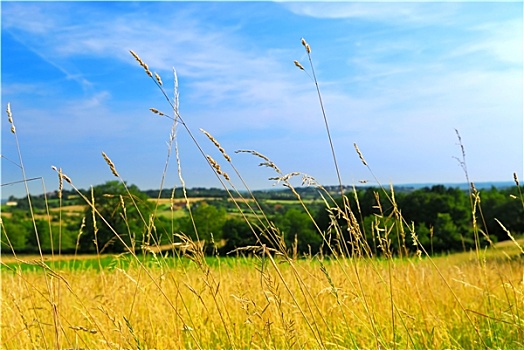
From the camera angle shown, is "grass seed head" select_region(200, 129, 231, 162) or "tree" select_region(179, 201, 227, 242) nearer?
"grass seed head" select_region(200, 129, 231, 162)

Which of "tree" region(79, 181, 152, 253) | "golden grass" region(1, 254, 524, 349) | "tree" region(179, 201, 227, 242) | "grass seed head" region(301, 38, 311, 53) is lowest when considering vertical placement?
"golden grass" region(1, 254, 524, 349)

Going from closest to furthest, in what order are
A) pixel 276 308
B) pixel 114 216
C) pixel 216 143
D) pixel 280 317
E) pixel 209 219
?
pixel 216 143, pixel 280 317, pixel 276 308, pixel 114 216, pixel 209 219

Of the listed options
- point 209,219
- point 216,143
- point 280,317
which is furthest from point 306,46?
point 209,219

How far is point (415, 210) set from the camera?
17.8 m

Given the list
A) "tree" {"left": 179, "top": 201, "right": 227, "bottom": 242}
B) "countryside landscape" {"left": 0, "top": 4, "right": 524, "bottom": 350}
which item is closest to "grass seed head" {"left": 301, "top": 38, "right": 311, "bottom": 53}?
"countryside landscape" {"left": 0, "top": 4, "right": 524, "bottom": 350}

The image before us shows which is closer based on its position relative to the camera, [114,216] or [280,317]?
Result: [280,317]

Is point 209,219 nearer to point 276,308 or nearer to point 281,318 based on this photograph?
point 276,308

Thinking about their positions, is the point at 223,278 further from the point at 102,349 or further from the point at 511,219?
the point at 511,219

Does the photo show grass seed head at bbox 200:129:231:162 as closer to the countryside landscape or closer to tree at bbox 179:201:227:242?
the countryside landscape

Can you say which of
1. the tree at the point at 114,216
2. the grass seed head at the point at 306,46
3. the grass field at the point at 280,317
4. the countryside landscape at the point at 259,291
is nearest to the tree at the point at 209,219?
the tree at the point at 114,216

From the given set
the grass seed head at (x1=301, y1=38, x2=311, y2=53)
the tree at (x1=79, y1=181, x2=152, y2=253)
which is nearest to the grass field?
the tree at (x1=79, y1=181, x2=152, y2=253)

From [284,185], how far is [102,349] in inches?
59.8

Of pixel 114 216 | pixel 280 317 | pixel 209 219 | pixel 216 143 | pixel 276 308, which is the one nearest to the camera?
pixel 216 143

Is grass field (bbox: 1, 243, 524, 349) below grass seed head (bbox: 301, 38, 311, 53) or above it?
below
